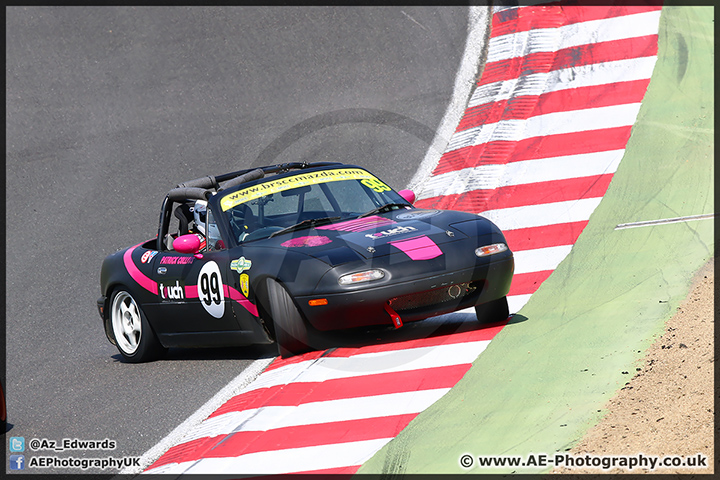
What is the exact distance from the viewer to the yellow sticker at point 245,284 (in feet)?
22.2

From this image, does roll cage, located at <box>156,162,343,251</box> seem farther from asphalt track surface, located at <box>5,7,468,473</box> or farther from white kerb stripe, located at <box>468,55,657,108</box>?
white kerb stripe, located at <box>468,55,657,108</box>

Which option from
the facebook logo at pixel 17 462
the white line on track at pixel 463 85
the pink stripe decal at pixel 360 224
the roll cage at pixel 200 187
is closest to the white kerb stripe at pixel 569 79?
the white line on track at pixel 463 85

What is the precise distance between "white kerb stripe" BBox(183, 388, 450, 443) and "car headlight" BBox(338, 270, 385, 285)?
0.86m

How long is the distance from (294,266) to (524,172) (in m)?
4.43

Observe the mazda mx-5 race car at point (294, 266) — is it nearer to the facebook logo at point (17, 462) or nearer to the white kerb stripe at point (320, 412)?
the white kerb stripe at point (320, 412)

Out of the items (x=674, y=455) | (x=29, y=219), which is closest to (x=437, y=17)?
(x=29, y=219)

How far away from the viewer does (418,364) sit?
618 cm

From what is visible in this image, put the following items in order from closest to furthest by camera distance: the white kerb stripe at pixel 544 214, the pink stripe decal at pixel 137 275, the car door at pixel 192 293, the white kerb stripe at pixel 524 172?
1. the car door at pixel 192 293
2. the pink stripe decal at pixel 137 275
3. the white kerb stripe at pixel 544 214
4. the white kerb stripe at pixel 524 172

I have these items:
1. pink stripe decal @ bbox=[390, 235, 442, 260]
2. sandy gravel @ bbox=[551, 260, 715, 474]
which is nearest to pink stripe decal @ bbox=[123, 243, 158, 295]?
pink stripe decal @ bbox=[390, 235, 442, 260]

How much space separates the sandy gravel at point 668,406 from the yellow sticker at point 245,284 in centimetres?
284

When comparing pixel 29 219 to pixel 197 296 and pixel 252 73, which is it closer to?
pixel 252 73

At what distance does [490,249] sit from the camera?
6637 millimetres

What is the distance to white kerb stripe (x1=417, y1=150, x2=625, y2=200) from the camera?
9.73 m

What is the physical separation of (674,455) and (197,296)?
4158 millimetres
